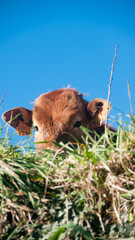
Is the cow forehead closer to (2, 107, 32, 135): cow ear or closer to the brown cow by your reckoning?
the brown cow

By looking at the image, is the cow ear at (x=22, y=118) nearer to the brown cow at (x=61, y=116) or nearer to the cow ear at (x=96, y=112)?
the brown cow at (x=61, y=116)

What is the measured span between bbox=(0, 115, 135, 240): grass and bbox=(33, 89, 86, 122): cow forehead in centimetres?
329

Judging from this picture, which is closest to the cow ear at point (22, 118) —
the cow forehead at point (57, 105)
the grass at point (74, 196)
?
the cow forehead at point (57, 105)

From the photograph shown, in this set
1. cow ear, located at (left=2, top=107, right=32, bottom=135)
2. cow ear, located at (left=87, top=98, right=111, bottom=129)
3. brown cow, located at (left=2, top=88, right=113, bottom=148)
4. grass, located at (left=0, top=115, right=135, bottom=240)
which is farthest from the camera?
cow ear, located at (left=2, top=107, right=32, bottom=135)

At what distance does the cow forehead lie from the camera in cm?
606

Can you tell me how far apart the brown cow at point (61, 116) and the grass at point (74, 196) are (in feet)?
9.18

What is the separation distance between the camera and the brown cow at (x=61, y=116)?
5.71 m

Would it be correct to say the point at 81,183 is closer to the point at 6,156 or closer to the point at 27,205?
the point at 27,205

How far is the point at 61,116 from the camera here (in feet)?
19.5

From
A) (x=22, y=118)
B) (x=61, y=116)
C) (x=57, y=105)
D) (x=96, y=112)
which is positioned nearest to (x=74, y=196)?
(x=61, y=116)

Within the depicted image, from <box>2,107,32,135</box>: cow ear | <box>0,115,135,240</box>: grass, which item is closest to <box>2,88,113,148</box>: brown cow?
<box>2,107,32,135</box>: cow ear

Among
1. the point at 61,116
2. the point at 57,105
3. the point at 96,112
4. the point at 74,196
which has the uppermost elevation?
the point at 96,112

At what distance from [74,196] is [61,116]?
3485 mm

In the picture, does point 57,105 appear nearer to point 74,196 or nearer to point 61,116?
point 61,116
